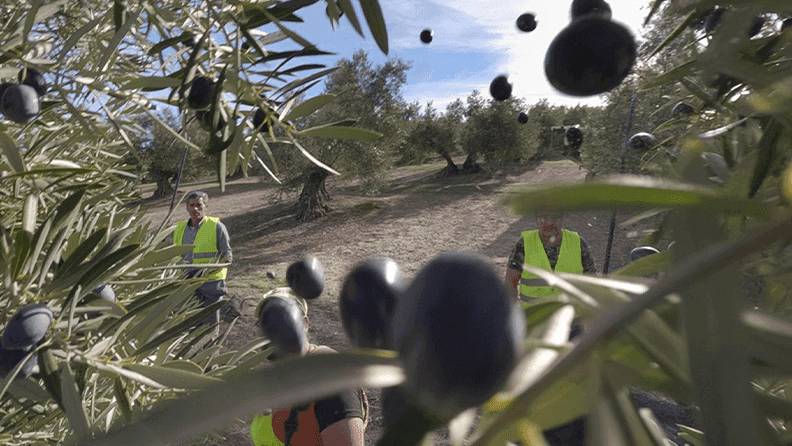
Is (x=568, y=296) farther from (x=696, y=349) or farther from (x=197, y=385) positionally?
(x=197, y=385)

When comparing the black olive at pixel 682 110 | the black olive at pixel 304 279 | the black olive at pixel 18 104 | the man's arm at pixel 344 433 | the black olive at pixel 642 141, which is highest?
the black olive at pixel 18 104

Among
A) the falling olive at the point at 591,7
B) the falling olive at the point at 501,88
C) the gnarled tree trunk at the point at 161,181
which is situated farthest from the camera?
the gnarled tree trunk at the point at 161,181

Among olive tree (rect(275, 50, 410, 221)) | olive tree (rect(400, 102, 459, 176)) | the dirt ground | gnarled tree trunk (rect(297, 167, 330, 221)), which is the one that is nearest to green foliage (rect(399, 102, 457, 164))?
olive tree (rect(400, 102, 459, 176))

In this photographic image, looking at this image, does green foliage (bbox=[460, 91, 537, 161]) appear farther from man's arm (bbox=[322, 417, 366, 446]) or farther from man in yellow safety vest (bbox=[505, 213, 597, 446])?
man's arm (bbox=[322, 417, 366, 446])

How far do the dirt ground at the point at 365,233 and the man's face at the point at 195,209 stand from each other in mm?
1391

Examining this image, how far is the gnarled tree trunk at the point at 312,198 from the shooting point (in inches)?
388

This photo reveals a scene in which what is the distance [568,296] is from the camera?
0.25 meters

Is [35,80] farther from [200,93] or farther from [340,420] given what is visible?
[340,420]

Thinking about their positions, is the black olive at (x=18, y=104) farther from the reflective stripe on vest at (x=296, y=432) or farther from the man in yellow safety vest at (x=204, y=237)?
the man in yellow safety vest at (x=204, y=237)

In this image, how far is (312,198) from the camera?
32.6 feet

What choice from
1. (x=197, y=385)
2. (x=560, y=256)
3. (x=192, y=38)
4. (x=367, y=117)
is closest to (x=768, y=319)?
(x=197, y=385)

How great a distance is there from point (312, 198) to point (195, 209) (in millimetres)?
6582

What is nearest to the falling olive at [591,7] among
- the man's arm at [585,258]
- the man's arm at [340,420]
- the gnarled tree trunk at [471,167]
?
the man's arm at [340,420]

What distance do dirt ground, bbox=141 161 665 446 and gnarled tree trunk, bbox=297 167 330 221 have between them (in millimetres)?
274
